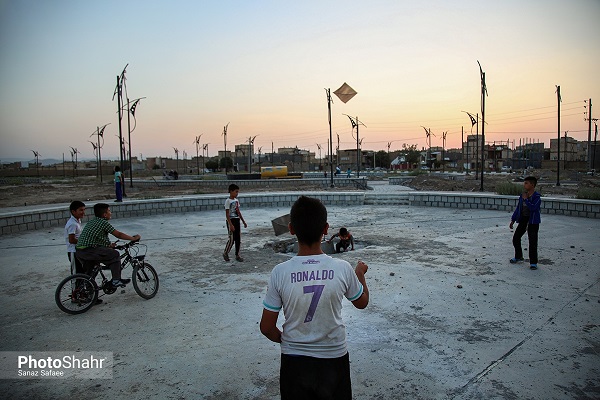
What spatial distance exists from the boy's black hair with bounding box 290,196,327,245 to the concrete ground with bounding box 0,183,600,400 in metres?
1.76

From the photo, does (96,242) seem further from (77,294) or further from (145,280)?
(145,280)

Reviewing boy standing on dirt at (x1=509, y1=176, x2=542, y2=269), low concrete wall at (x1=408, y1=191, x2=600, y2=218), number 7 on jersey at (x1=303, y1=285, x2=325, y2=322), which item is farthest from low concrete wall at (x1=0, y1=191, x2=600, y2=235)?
number 7 on jersey at (x1=303, y1=285, x2=325, y2=322)

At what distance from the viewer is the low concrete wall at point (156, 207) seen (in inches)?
448

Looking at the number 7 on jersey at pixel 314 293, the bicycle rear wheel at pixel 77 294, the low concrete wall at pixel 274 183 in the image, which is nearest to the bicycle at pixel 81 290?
the bicycle rear wheel at pixel 77 294

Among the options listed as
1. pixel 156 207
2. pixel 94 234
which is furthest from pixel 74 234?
pixel 156 207

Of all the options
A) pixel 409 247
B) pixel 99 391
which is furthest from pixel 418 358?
pixel 409 247

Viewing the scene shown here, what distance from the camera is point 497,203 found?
1437 centimetres

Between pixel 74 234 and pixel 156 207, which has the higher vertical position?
pixel 74 234

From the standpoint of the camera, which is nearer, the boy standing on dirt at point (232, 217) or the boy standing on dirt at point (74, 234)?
the boy standing on dirt at point (74, 234)

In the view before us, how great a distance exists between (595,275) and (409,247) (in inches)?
128

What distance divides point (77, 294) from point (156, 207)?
10.0 metres

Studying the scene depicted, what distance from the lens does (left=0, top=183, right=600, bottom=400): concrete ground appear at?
3373 millimetres

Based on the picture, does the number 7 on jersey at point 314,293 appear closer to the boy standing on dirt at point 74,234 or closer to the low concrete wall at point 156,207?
the boy standing on dirt at point 74,234

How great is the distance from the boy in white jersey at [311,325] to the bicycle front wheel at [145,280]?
4052 mm
